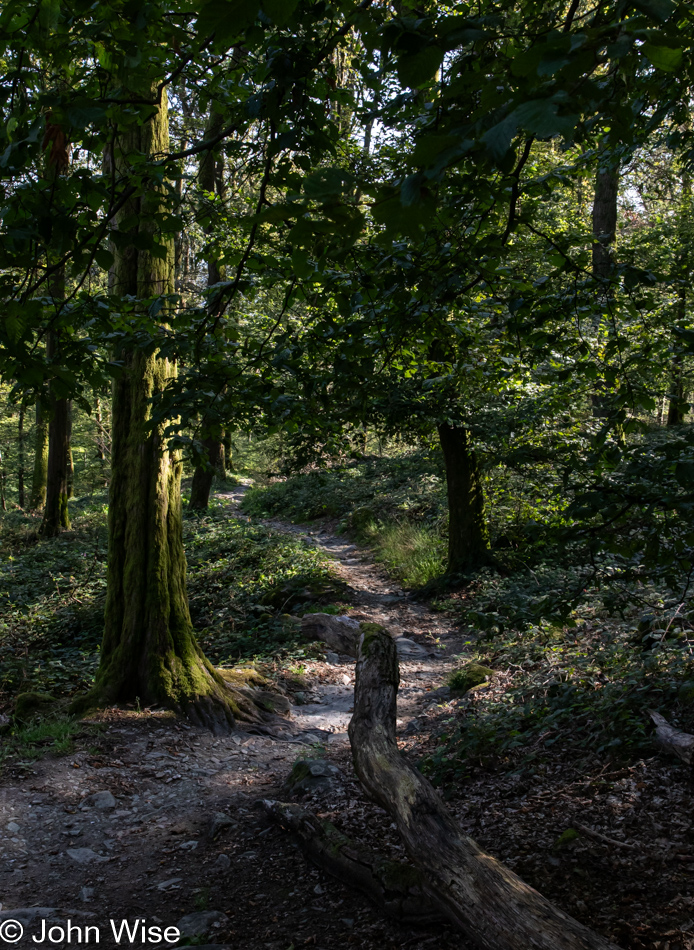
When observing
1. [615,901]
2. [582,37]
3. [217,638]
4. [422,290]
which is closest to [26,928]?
[615,901]

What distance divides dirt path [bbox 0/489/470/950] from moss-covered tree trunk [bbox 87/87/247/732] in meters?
0.29

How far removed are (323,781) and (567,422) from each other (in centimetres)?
626

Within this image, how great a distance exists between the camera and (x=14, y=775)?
442 centimetres

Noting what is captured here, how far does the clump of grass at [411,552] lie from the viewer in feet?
35.6

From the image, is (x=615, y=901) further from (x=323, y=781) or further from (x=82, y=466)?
(x=82, y=466)

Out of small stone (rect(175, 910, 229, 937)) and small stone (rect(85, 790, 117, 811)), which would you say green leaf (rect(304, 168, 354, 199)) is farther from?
small stone (rect(85, 790, 117, 811))

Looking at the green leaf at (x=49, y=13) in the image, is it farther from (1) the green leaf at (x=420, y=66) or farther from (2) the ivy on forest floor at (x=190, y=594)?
(2) the ivy on forest floor at (x=190, y=594)

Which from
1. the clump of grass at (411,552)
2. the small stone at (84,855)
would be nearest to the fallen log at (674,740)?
the small stone at (84,855)

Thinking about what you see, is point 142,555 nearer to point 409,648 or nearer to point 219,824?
point 219,824

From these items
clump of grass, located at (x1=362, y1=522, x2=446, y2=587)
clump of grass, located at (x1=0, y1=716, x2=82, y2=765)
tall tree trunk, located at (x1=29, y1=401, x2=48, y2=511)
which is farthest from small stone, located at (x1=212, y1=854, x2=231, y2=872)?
tall tree trunk, located at (x1=29, y1=401, x2=48, y2=511)

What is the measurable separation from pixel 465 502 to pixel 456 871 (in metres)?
7.59

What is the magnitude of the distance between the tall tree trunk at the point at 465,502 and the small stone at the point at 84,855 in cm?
703

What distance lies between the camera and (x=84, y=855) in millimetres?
3771

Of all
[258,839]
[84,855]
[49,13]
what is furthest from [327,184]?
[84,855]
